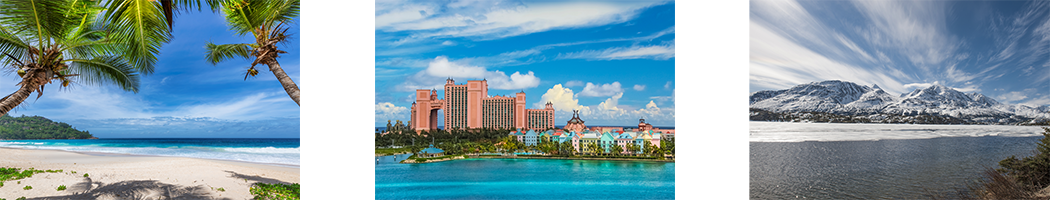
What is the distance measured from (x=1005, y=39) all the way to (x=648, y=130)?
7.47 ft

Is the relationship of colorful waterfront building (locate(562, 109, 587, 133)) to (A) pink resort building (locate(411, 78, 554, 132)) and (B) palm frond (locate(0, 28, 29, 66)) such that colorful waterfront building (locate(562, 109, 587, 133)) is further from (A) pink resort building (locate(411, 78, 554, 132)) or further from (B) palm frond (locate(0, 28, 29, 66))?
(B) palm frond (locate(0, 28, 29, 66))

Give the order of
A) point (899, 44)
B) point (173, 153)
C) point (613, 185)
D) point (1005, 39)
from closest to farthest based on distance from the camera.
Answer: point (1005, 39) < point (899, 44) < point (613, 185) < point (173, 153)

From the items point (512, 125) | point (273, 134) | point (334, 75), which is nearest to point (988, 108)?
point (512, 125)

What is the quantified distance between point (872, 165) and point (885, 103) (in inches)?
18.9

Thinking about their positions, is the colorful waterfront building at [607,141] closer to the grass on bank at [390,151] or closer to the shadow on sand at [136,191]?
the grass on bank at [390,151]

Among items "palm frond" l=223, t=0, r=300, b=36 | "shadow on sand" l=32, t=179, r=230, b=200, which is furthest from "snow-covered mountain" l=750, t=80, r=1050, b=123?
"shadow on sand" l=32, t=179, r=230, b=200

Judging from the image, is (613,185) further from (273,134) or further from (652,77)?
(273,134)

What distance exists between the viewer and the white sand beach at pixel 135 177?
2.63 meters

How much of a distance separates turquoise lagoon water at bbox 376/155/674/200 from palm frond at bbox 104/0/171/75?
5.55ft

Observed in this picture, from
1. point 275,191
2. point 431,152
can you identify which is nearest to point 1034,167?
point 431,152

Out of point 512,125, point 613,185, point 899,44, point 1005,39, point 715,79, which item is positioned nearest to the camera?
point 1005,39

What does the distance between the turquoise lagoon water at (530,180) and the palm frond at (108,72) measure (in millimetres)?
2287

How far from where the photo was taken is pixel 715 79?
2531 mm

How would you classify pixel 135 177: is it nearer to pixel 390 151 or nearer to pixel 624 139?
pixel 390 151
